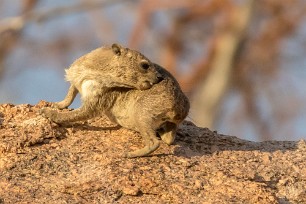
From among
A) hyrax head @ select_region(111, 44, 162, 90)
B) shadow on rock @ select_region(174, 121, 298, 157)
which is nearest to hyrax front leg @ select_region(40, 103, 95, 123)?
hyrax head @ select_region(111, 44, 162, 90)

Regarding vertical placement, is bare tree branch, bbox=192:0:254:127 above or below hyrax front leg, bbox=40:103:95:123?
above

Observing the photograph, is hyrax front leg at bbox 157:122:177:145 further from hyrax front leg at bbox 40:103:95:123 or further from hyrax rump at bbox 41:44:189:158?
hyrax front leg at bbox 40:103:95:123

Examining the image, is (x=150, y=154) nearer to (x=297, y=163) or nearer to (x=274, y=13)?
(x=297, y=163)

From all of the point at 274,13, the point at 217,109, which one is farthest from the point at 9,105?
the point at 274,13

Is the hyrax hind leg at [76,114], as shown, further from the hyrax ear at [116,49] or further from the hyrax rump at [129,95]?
the hyrax ear at [116,49]

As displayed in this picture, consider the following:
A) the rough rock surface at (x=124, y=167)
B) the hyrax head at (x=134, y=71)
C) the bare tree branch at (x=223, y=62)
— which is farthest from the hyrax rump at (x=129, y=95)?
the bare tree branch at (x=223, y=62)

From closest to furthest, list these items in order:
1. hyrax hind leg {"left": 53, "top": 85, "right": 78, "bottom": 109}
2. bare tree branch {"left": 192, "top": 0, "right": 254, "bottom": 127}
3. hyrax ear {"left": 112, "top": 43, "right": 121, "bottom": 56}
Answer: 1. hyrax ear {"left": 112, "top": 43, "right": 121, "bottom": 56}
2. hyrax hind leg {"left": 53, "top": 85, "right": 78, "bottom": 109}
3. bare tree branch {"left": 192, "top": 0, "right": 254, "bottom": 127}

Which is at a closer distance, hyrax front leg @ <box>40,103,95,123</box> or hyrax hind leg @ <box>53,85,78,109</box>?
hyrax front leg @ <box>40,103,95,123</box>
